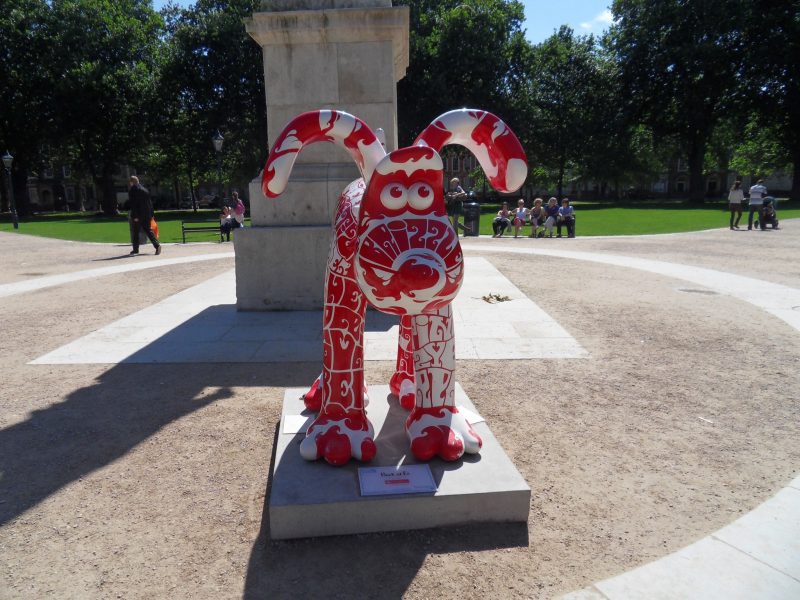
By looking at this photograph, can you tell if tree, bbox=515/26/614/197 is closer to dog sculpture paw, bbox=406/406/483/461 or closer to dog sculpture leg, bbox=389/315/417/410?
dog sculpture leg, bbox=389/315/417/410

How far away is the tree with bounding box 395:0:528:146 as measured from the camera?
32.4 meters

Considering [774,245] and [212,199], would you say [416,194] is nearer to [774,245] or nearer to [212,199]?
[774,245]

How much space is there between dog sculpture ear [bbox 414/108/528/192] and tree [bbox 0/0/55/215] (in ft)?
135

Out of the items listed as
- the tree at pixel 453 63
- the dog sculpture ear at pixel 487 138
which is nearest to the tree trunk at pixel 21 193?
the tree at pixel 453 63

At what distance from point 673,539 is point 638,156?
177 feet

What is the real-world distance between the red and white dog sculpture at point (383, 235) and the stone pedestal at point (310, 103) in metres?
4.16

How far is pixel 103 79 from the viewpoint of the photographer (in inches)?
1344

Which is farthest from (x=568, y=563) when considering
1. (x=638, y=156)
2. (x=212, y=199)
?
(x=212, y=199)

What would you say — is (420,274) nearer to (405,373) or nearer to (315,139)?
(315,139)

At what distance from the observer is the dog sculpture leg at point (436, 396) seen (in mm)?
3029

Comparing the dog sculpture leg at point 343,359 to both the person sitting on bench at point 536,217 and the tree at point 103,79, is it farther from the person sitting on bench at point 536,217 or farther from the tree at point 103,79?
the tree at point 103,79

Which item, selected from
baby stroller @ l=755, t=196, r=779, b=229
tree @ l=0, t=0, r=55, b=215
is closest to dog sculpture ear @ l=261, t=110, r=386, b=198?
baby stroller @ l=755, t=196, r=779, b=229

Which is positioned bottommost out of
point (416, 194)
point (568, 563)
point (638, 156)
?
point (568, 563)

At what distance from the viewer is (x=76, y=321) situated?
7.43m
